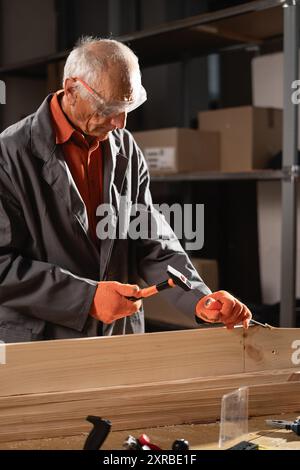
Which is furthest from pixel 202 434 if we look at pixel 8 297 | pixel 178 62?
pixel 178 62

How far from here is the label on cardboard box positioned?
3066 mm

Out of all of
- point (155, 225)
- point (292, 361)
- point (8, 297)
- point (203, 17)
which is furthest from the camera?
point (203, 17)

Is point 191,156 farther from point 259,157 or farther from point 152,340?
point 152,340

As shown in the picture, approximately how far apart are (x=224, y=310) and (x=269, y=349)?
5.4 inches

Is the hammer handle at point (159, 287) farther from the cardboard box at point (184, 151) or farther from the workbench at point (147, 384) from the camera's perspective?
the cardboard box at point (184, 151)

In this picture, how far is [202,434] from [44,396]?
0.99ft

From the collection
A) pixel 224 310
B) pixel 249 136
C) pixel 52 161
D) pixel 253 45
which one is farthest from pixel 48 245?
pixel 253 45

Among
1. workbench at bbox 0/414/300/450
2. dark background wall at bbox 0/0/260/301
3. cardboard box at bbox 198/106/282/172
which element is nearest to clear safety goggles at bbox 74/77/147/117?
workbench at bbox 0/414/300/450

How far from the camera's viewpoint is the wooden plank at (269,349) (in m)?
1.44

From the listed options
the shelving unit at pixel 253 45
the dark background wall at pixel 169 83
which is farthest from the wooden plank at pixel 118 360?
the dark background wall at pixel 169 83

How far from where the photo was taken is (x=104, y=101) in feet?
5.41

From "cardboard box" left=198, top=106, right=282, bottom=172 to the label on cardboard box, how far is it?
0.76 feet

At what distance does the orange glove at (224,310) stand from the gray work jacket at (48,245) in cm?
12

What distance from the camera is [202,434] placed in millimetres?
1245
